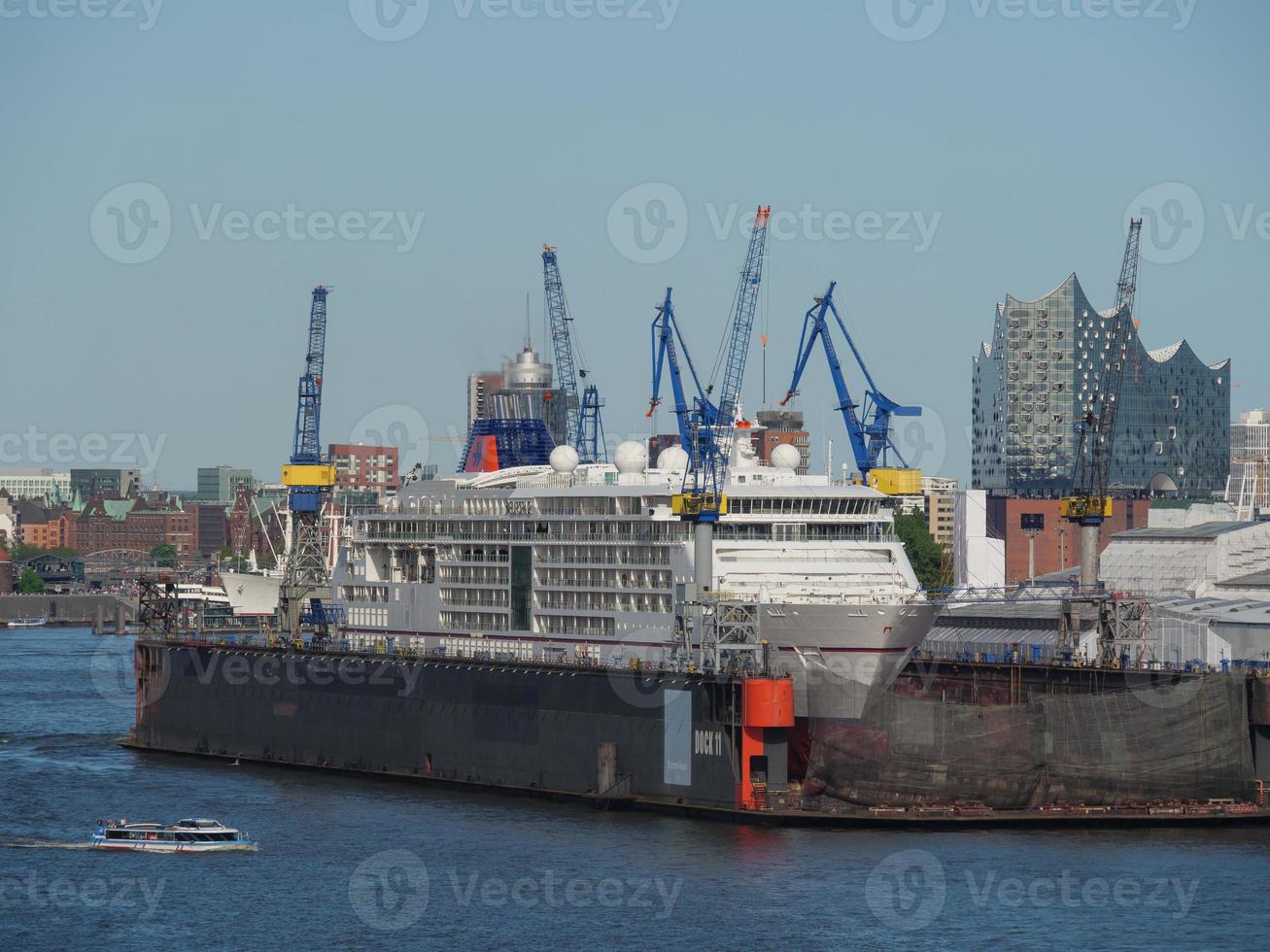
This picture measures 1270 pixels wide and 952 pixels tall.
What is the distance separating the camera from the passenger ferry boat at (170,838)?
75.5 m

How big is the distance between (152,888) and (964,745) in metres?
32.1

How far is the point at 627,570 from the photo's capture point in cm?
8669

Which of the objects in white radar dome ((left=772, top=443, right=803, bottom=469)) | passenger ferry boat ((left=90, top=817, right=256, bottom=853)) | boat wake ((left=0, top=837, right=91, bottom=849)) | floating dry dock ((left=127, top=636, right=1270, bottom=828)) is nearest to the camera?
passenger ferry boat ((left=90, top=817, right=256, bottom=853))

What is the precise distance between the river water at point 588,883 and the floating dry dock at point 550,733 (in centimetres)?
146

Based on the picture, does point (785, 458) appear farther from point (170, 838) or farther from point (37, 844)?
point (37, 844)

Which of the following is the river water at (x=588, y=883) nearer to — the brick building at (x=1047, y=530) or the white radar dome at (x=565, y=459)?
the white radar dome at (x=565, y=459)

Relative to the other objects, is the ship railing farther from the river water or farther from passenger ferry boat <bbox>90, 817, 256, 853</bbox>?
passenger ferry boat <bbox>90, 817, 256, 853</bbox>

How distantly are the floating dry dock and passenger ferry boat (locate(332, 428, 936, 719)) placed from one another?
1896 mm

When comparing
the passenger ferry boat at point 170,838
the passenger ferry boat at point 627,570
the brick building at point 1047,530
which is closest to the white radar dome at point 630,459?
the passenger ferry boat at point 627,570

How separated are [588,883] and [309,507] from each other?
180ft

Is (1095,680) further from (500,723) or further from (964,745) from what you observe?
(500,723)

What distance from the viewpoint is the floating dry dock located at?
7731cm

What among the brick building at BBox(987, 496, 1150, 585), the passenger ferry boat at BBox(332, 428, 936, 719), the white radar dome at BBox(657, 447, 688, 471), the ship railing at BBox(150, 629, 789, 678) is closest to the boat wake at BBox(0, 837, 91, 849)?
the ship railing at BBox(150, 629, 789, 678)

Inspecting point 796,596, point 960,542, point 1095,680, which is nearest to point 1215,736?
point 1095,680
